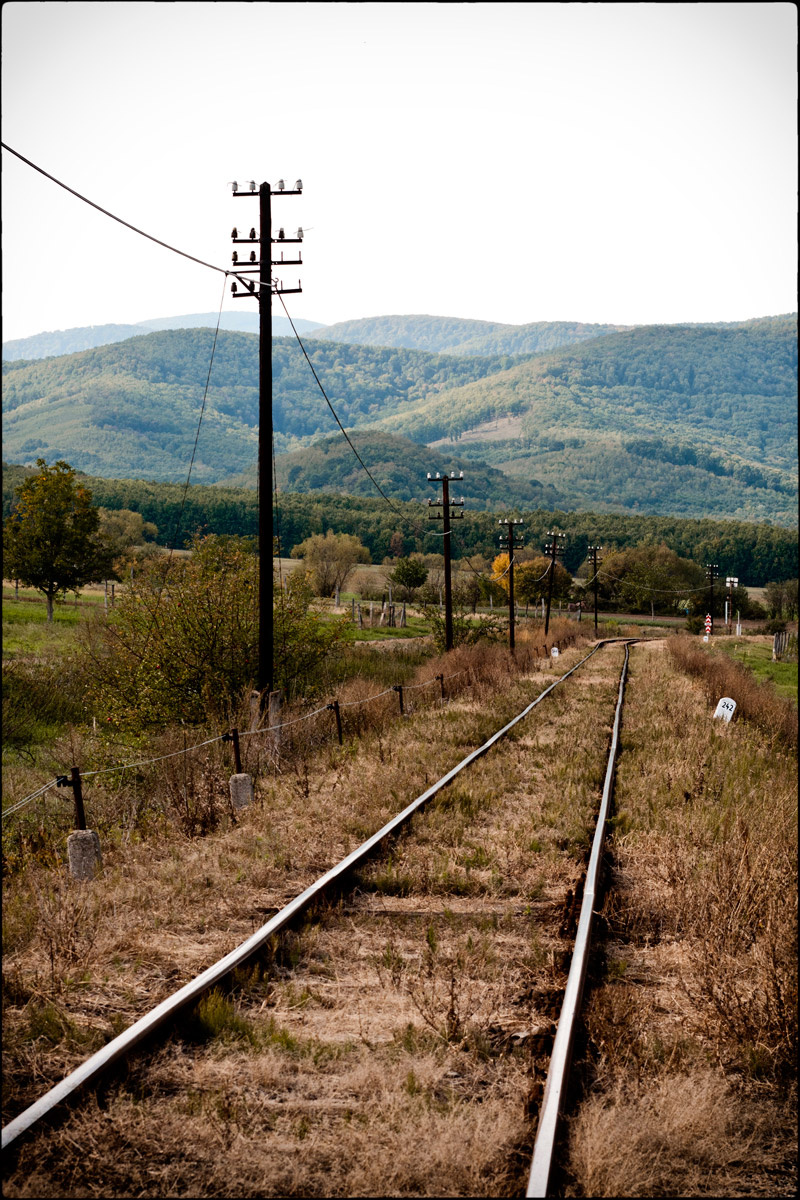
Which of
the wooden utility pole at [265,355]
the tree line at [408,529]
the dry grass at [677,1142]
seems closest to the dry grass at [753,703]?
the wooden utility pole at [265,355]

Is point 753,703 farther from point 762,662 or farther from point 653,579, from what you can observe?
point 653,579

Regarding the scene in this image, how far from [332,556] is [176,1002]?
91878mm

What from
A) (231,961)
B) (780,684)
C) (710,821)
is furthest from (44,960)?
(780,684)

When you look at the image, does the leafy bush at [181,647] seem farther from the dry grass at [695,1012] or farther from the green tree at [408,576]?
the green tree at [408,576]

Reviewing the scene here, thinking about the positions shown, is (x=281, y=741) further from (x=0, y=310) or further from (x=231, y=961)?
(x=0, y=310)

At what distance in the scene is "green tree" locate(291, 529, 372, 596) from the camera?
89806mm

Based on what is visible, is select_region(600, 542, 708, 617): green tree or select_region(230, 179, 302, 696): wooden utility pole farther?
select_region(600, 542, 708, 617): green tree

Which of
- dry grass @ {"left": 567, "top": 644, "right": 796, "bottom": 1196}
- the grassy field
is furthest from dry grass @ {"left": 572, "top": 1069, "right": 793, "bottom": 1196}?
the grassy field

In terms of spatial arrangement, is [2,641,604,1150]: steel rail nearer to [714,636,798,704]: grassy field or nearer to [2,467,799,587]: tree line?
[714,636,798,704]: grassy field

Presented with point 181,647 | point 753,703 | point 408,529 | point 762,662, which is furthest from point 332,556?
point 181,647

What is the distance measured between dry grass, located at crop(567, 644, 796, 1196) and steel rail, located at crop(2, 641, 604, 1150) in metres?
2.01

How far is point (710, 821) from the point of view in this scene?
9023 millimetres

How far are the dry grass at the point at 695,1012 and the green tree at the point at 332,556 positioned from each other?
79.0 metres

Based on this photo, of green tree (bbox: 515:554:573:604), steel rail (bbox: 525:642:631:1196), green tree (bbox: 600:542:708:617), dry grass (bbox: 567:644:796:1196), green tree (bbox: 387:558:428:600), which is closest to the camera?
steel rail (bbox: 525:642:631:1196)
